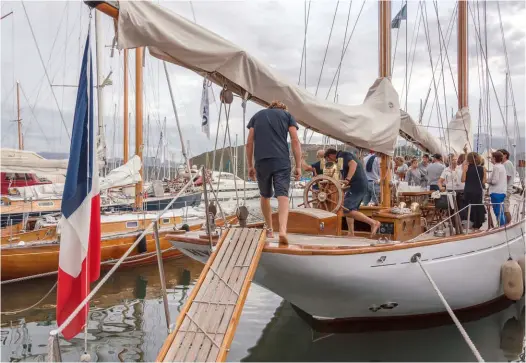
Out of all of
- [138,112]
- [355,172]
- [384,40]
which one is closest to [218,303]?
[355,172]

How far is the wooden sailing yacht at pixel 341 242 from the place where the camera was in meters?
5.27

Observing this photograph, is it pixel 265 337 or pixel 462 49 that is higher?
pixel 462 49

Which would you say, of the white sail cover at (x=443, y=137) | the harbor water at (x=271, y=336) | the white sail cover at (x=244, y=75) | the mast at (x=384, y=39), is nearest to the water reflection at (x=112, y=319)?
the harbor water at (x=271, y=336)

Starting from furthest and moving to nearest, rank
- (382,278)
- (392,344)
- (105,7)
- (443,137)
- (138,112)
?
(138,112), (443,137), (392,344), (382,278), (105,7)

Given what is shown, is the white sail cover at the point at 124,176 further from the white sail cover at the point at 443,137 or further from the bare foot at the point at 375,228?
the bare foot at the point at 375,228

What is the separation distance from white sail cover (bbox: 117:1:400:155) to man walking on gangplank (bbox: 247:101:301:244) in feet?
1.56

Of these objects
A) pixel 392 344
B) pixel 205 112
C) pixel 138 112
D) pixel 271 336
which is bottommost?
pixel 271 336

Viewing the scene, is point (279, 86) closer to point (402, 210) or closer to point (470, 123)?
point (402, 210)

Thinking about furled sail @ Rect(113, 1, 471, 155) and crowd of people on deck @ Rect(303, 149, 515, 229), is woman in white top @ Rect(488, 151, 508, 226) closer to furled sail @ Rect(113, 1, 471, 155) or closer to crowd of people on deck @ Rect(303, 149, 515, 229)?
crowd of people on deck @ Rect(303, 149, 515, 229)

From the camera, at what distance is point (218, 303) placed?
4.52 m

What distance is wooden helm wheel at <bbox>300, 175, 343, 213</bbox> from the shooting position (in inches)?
279

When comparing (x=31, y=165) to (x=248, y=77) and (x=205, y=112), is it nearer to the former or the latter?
(x=205, y=112)

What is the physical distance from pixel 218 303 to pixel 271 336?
3000 mm

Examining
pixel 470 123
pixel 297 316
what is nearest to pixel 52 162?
pixel 297 316
